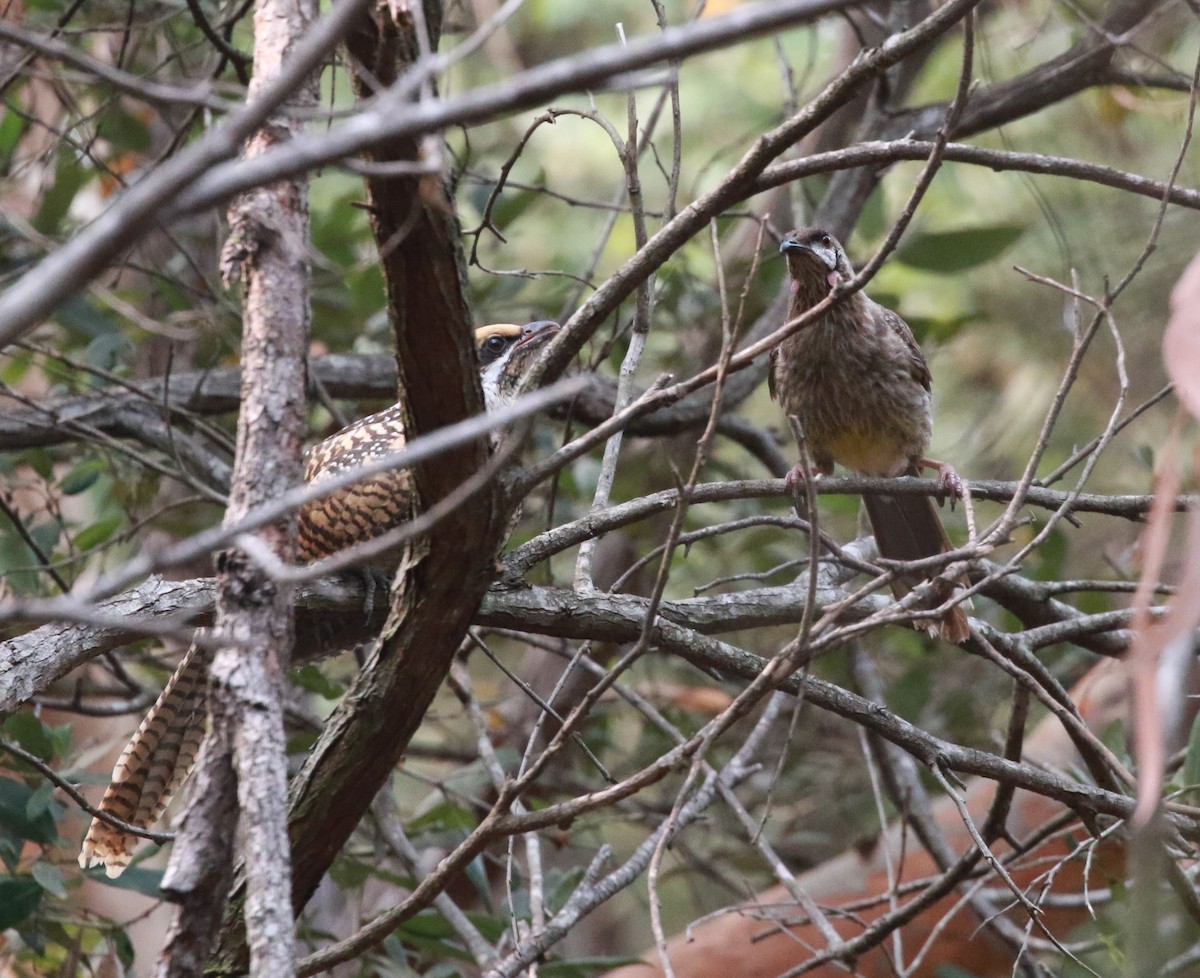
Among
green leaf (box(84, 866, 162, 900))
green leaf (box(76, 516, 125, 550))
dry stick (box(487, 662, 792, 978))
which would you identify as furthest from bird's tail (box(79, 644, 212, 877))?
green leaf (box(76, 516, 125, 550))

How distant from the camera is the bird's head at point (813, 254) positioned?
4406 millimetres

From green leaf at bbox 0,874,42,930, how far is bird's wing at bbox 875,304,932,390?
3.27m

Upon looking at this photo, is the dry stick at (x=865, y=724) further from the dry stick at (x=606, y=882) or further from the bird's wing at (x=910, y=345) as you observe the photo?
the bird's wing at (x=910, y=345)

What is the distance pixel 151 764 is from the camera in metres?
3.45

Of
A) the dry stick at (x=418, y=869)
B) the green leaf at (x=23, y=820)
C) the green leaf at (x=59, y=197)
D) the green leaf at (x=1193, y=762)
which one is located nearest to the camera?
the green leaf at (x=1193, y=762)

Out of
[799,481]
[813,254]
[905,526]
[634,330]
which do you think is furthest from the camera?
[905,526]

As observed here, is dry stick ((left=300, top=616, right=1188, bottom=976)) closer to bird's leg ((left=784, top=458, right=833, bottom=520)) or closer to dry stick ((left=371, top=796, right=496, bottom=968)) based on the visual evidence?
bird's leg ((left=784, top=458, right=833, bottom=520))

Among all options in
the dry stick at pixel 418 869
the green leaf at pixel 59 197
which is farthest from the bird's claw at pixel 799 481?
the green leaf at pixel 59 197

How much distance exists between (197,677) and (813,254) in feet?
7.94

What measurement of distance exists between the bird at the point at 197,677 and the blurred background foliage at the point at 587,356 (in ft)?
0.76

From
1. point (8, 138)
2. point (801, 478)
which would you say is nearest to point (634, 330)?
point (801, 478)

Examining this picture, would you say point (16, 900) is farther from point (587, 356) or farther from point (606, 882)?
point (587, 356)

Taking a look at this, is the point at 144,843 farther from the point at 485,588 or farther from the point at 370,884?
the point at 485,588

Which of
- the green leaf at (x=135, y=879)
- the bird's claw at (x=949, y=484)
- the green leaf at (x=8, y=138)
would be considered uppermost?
the green leaf at (x=8, y=138)
